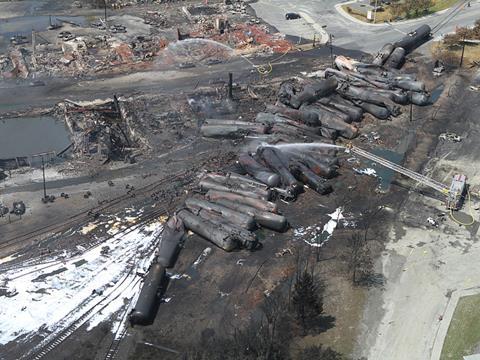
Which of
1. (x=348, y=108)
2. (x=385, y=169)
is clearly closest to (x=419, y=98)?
(x=348, y=108)

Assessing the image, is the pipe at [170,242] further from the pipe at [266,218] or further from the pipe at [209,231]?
the pipe at [266,218]

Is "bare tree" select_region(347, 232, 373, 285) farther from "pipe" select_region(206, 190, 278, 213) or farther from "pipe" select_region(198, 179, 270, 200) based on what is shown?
"pipe" select_region(198, 179, 270, 200)

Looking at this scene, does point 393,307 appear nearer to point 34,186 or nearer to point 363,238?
point 363,238

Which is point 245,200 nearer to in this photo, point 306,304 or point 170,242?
point 170,242

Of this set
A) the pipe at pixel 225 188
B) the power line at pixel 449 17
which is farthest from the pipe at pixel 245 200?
the power line at pixel 449 17

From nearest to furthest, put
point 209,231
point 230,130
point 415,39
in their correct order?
point 209,231 → point 230,130 → point 415,39

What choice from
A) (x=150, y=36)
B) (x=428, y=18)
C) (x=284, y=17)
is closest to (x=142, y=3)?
(x=150, y=36)
